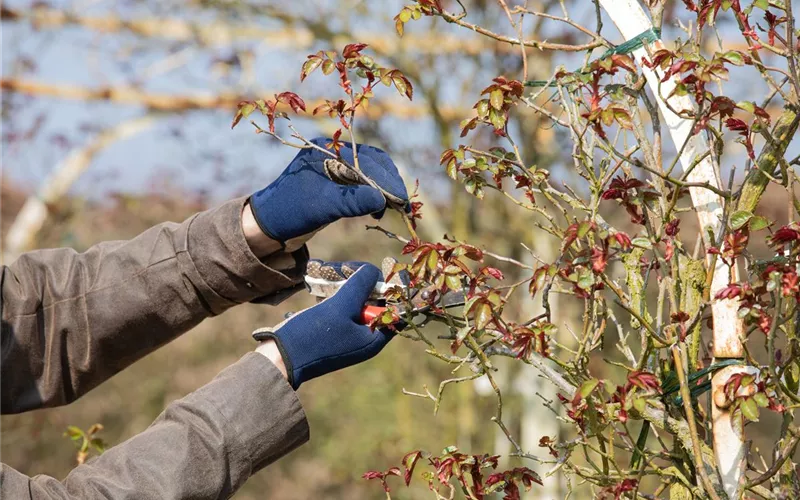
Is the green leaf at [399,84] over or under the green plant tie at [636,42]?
over

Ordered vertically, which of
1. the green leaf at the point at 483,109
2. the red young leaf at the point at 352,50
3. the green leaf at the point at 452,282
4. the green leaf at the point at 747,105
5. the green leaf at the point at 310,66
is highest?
the green leaf at the point at 310,66

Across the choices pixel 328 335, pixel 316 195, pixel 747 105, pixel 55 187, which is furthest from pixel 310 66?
pixel 55 187

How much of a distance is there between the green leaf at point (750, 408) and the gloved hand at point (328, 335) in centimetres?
82

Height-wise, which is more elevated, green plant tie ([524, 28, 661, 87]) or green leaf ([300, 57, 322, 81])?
green leaf ([300, 57, 322, 81])

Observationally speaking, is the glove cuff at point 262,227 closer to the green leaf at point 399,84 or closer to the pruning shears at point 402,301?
the pruning shears at point 402,301

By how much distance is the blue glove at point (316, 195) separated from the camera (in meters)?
1.96

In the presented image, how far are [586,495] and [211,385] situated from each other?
419cm

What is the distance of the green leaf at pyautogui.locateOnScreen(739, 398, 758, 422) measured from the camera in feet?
4.23

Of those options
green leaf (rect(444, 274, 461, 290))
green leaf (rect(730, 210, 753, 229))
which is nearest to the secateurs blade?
green leaf (rect(444, 274, 461, 290))

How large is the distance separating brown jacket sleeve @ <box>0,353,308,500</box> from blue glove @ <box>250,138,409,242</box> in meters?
0.41

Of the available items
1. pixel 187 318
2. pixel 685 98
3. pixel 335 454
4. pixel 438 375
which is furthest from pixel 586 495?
pixel 685 98

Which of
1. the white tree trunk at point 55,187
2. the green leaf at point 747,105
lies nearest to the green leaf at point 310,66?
the green leaf at point 747,105

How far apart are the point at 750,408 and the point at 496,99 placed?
2.21ft

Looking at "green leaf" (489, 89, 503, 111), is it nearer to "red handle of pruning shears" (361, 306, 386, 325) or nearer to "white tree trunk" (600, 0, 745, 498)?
"white tree trunk" (600, 0, 745, 498)
